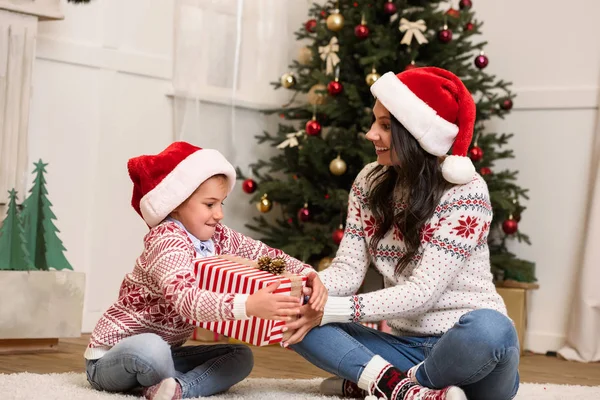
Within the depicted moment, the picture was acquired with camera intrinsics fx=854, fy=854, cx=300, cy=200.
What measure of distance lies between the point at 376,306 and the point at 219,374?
1.35ft

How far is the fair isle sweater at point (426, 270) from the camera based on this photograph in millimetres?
1936

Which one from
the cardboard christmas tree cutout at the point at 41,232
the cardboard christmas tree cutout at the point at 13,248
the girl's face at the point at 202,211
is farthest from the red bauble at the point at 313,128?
the girl's face at the point at 202,211

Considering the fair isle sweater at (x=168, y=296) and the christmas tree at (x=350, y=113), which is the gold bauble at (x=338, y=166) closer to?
the christmas tree at (x=350, y=113)

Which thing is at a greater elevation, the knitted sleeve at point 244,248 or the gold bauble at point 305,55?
the gold bauble at point 305,55

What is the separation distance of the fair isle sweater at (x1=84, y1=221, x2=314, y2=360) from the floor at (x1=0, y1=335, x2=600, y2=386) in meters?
0.59

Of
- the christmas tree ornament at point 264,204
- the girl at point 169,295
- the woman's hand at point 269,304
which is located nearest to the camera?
the woman's hand at point 269,304

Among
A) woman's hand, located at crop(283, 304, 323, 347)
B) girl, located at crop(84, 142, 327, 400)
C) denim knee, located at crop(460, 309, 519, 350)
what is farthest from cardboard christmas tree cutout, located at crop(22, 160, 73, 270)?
denim knee, located at crop(460, 309, 519, 350)

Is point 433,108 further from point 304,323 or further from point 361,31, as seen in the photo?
point 361,31

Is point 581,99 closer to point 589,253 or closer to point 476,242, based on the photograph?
point 589,253

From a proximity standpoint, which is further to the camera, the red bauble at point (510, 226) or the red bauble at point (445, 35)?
the red bauble at point (510, 226)

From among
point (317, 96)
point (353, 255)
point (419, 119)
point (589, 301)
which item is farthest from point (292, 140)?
point (419, 119)

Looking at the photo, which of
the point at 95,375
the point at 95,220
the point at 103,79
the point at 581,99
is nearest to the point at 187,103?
the point at 103,79

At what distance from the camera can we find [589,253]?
11.9ft

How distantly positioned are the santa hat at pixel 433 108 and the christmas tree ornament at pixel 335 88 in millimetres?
1406
